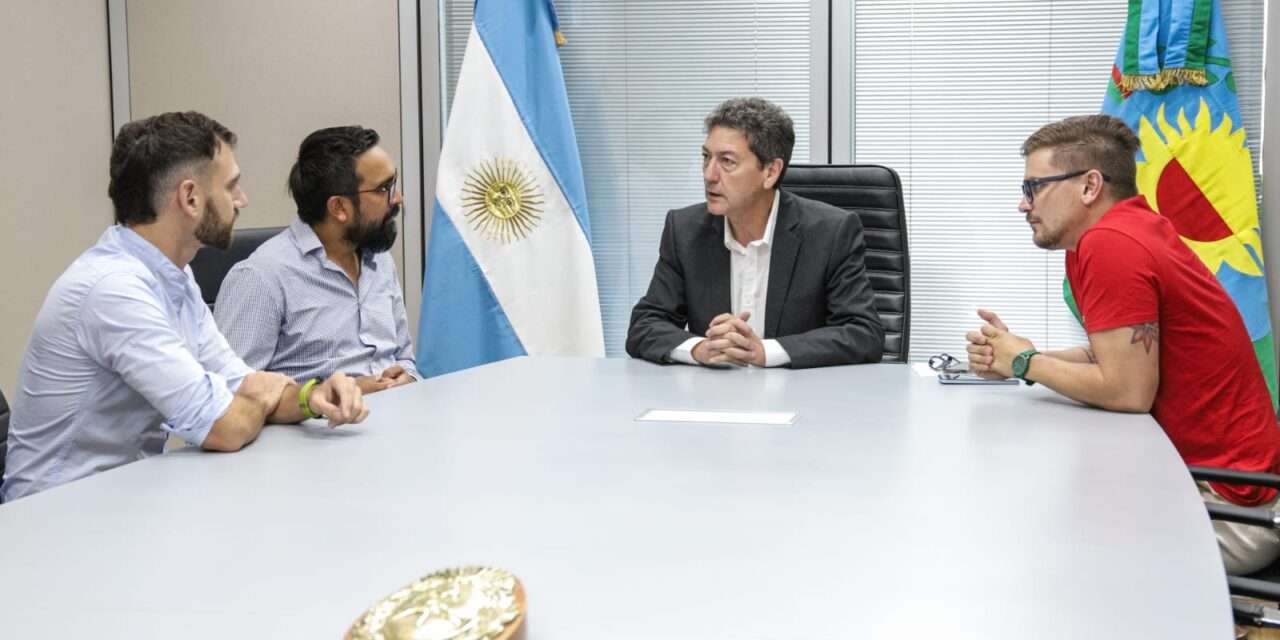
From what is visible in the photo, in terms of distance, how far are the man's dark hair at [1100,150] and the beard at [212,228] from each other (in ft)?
5.78

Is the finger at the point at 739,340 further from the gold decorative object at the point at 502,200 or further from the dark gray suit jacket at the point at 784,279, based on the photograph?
the gold decorative object at the point at 502,200

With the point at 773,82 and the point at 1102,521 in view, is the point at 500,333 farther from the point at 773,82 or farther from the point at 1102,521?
the point at 1102,521

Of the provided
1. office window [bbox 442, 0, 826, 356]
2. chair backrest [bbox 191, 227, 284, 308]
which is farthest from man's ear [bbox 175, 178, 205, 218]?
office window [bbox 442, 0, 826, 356]

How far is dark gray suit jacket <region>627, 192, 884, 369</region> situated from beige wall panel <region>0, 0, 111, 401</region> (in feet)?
8.49

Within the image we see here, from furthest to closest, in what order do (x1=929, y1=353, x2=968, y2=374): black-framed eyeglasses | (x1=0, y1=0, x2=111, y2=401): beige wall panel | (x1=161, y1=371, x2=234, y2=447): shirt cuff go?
1. (x1=0, y1=0, x2=111, y2=401): beige wall panel
2. (x1=929, y1=353, x2=968, y2=374): black-framed eyeglasses
3. (x1=161, y1=371, x2=234, y2=447): shirt cuff

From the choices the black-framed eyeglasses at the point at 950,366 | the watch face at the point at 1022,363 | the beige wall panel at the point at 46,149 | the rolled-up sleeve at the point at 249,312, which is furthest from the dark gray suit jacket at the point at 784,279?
the beige wall panel at the point at 46,149

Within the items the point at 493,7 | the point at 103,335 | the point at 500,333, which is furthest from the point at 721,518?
the point at 493,7

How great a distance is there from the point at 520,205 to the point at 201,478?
8.97 ft

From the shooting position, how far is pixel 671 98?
4.68 meters

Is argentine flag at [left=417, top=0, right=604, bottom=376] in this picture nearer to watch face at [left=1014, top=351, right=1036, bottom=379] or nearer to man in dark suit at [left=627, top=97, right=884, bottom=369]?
man in dark suit at [left=627, top=97, right=884, bottom=369]

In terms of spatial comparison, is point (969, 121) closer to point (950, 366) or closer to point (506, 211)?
point (506, 211)

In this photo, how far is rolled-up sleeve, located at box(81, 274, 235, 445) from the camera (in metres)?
2.10

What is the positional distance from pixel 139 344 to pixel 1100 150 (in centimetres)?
196

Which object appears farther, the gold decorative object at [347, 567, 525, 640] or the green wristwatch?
Answer: the green wristwatch
